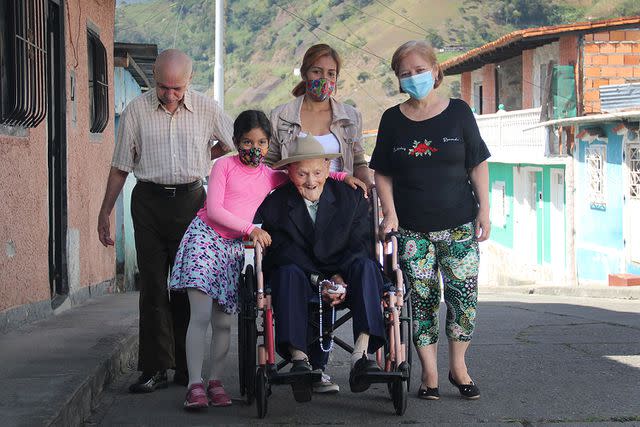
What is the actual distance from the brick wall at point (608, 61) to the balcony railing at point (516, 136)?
1404 mm

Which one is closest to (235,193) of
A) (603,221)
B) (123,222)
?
(123,222)

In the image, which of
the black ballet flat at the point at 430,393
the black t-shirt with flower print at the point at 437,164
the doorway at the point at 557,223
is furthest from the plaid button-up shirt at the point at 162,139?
the doorway at the point at 557,223

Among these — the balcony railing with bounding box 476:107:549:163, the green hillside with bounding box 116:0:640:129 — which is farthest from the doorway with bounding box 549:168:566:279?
the green hillside with bounding box 116:0:640:129

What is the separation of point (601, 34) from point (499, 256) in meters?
8.39

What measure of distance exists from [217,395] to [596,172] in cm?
1743

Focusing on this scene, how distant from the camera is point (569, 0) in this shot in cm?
9612

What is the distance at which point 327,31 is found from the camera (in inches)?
4387

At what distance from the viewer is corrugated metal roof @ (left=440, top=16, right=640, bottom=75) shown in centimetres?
2345

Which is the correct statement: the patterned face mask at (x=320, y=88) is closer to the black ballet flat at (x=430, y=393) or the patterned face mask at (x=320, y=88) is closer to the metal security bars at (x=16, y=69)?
the black ballet flat at (x=430, y=393)

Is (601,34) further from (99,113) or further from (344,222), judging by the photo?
(344,222)

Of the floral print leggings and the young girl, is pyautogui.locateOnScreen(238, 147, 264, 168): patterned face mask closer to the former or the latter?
the young girl

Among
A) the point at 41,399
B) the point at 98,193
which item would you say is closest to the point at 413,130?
the point at 41,399

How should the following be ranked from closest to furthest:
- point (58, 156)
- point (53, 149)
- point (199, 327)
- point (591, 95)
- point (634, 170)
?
point (199, 327)
point (53, 149)
point (58, 156)
point (634, 170)
point (591, 95)

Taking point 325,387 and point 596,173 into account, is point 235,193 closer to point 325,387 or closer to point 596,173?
point 325,387
